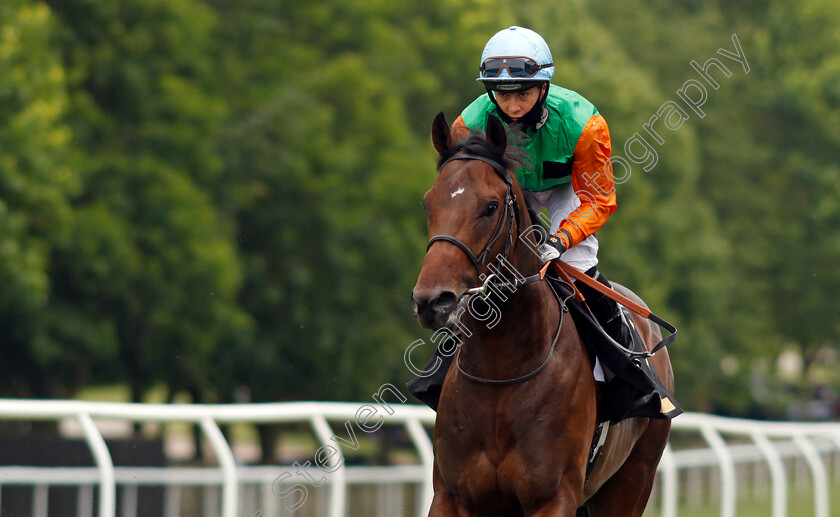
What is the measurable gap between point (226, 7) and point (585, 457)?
18.0m

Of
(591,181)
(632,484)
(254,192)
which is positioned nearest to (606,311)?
(591,181)

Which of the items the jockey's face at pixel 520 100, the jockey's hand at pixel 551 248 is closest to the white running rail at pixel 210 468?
the jockey's hand at pixel 551 248

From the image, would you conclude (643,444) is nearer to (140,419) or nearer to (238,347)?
(140,419)

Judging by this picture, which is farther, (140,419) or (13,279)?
(13,279)

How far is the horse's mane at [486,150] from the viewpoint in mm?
4691

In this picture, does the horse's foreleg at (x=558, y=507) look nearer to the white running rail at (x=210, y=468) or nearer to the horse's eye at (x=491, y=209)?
the horse's eye at (x=491, y=209)

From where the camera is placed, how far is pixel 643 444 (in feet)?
20.3

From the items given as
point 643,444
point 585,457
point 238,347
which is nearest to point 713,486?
point 238,347

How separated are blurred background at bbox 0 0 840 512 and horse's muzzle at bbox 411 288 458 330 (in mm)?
12315

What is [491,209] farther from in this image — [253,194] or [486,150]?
[253,194]

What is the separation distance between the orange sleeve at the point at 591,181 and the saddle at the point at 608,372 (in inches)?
9.7

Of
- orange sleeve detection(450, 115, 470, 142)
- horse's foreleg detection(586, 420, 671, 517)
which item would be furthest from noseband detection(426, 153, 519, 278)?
horse's foreleg detection(586, 420, 671, 517)

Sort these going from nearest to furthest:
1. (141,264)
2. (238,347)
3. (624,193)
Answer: (141,264)
(238,347)
(624,193)

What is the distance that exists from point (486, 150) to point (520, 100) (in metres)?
0.51
